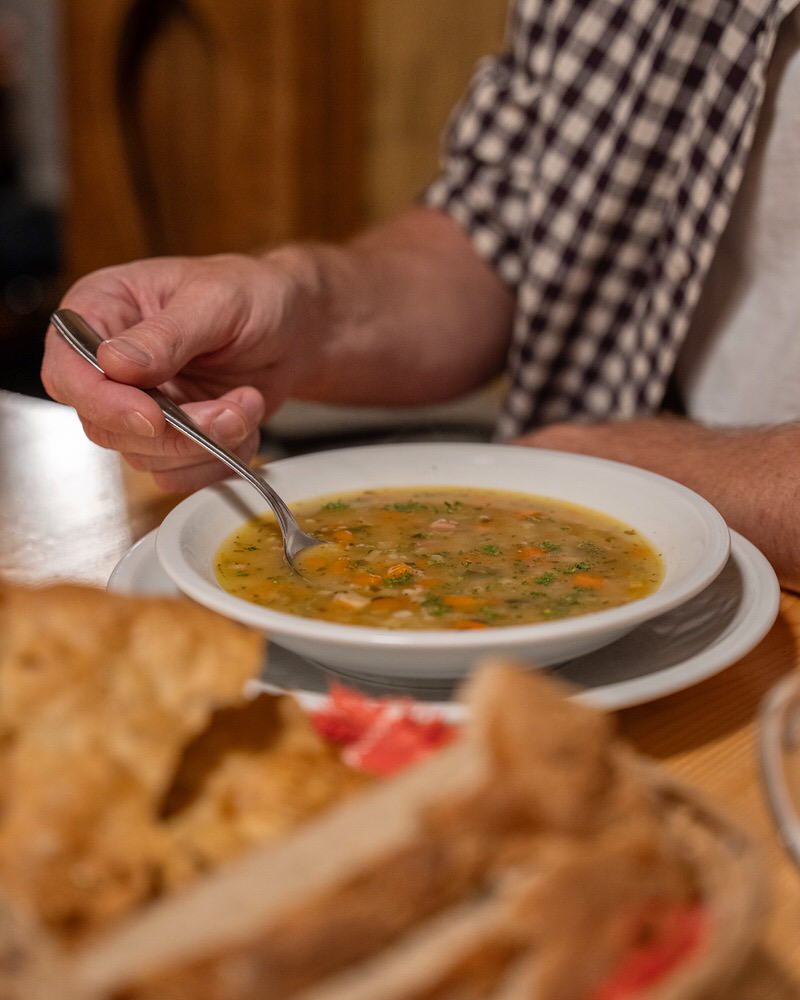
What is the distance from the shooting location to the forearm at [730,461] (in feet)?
4.90

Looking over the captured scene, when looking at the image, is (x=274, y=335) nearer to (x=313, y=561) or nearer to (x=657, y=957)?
(x=313, y=561)

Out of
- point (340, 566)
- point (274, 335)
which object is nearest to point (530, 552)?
point (340, 566)

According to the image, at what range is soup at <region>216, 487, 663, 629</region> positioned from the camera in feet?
3.90

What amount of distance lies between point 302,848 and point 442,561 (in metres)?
0.75

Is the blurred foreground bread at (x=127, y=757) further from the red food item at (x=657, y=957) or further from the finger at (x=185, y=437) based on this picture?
the finger at (x=185, y=437)

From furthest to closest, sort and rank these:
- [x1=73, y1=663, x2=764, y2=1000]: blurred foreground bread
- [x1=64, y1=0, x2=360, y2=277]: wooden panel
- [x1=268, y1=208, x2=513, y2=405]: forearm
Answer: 1. [x1=64, y1=0, x2=360, y2=277]: wooden panel
2. [x1=268, y1=208, x2=513, y2=405]: forearm
3. [x1=73, y1=663, x2=764, y2=1000]: blurred foreground bread

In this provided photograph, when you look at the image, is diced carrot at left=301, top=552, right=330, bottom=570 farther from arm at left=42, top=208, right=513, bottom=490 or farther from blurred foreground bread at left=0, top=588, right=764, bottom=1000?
blurred foreground bread at left=0, top=588, right=764, bottom=1000

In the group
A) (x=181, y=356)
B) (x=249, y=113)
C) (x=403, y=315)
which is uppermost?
(x=181, y=356)

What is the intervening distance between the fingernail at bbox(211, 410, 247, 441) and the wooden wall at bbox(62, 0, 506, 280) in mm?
3734

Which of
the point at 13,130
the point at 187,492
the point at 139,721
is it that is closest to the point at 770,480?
the point at 187,492

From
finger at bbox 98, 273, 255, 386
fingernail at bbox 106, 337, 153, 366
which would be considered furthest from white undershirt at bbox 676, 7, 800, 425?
fingernail at bbox 106, 337, 153, 366

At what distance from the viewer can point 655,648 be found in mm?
1184

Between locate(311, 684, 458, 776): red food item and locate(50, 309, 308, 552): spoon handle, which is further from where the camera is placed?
locate(50, 309, 308, 552): spoon handle

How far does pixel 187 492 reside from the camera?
169 cm
